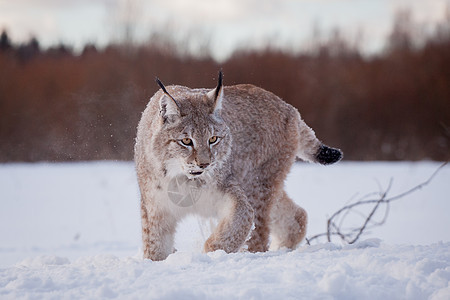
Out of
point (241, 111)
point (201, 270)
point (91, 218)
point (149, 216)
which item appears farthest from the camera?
point (91, 218)

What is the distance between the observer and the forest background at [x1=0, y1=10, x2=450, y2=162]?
8.41 meters

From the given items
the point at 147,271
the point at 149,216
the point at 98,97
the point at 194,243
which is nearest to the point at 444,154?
the point at 98,97

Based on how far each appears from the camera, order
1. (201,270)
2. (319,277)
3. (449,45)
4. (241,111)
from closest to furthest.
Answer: (319,277) → (201,270) → (241,111) → (449,45)

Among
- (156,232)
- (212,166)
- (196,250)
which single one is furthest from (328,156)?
(156,232)

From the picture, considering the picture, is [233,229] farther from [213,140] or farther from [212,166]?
[213,140]

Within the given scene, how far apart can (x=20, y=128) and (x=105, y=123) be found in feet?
13.8

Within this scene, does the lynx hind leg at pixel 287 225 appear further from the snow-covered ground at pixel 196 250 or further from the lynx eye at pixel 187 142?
the lynx eye at pixel 187 142

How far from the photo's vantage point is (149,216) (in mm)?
3965

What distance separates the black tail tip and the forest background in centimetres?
208

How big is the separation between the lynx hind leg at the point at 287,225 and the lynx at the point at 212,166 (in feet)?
0.40

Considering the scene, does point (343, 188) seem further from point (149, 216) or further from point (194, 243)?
point (149, 216)

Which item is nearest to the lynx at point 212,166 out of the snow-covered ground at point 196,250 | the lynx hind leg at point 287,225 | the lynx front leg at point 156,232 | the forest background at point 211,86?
the lynx front leg at point 156,232

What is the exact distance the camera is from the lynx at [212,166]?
12.3ft

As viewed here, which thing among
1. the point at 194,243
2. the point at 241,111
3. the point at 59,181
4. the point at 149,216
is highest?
the point at 241,111
